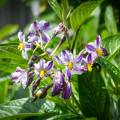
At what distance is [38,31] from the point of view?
65 centimetres

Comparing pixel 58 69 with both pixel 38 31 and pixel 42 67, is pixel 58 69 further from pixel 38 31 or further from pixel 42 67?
pixel 38 31

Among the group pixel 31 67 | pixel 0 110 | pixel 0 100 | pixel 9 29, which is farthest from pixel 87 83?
pixel 9 29

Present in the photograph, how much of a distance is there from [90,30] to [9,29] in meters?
0.92

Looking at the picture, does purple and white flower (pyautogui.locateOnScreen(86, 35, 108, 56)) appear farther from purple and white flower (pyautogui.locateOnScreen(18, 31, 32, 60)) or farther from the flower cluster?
purple and white flower (pyautogui.locateOnScreen(18, 31, 32, 60))

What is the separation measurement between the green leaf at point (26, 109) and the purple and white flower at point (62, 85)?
0.60ft

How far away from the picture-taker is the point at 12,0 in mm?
4777

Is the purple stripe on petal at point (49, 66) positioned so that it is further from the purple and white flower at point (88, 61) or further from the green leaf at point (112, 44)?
the green leaf at point (112, 44)

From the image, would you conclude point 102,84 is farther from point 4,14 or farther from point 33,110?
point 4,14

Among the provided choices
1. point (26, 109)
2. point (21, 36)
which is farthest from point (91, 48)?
point (26, 109)

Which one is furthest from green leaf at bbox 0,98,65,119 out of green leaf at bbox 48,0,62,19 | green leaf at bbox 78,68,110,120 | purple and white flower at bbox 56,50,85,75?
green leaf at bbox 48,0,62,19

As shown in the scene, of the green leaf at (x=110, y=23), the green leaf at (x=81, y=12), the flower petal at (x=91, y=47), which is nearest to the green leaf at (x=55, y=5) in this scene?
the green leaf at (x=81, y=12)

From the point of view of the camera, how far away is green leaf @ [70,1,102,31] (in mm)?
568

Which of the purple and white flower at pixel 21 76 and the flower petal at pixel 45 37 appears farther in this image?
the flower petal at pixel 45 37

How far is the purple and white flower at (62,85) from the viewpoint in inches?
19.9
